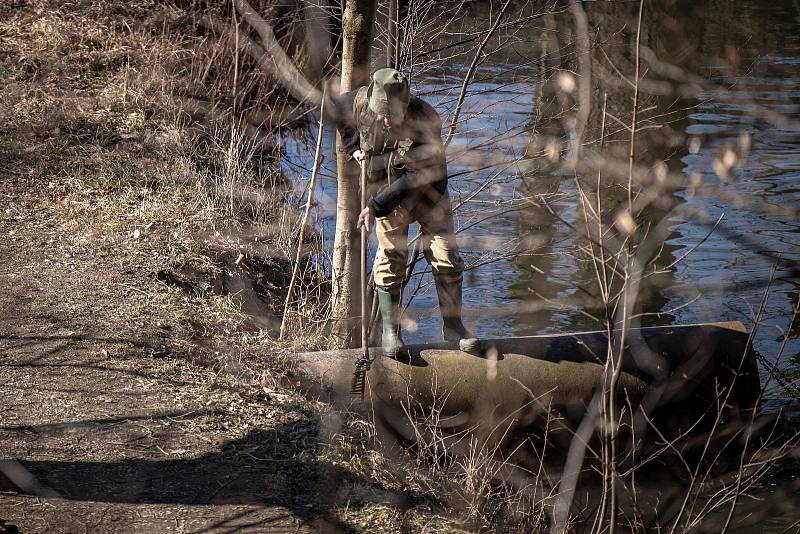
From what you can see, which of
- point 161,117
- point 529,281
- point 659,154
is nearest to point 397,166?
point 529,281

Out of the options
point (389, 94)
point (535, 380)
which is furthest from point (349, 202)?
point (535, 380)

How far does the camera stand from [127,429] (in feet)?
16.8

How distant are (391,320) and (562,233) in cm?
508

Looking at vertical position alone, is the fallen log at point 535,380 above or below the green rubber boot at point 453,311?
below

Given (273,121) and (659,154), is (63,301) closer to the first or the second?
(273,121)

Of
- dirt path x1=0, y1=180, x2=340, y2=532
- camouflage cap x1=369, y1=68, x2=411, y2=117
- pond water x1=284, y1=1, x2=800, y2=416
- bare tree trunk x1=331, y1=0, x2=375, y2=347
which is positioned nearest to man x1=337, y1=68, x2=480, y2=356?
camouflage cap x1=369, y1=68, x2=411, y2=117

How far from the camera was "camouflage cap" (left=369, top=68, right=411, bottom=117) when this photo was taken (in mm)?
5102

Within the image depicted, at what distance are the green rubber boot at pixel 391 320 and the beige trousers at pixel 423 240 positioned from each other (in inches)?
2.4

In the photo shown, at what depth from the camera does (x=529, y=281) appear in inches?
392

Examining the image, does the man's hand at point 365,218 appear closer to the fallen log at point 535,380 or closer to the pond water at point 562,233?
the fallen log at point 535,380

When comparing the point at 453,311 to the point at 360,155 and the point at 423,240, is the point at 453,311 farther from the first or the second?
the point at 360,155

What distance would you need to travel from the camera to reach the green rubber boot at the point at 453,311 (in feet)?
18.8

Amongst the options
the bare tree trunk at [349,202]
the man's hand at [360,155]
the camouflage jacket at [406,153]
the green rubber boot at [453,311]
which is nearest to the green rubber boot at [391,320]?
the green rubber boot at [453,311]

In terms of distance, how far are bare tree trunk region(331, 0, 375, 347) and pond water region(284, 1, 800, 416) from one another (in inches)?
24.9
